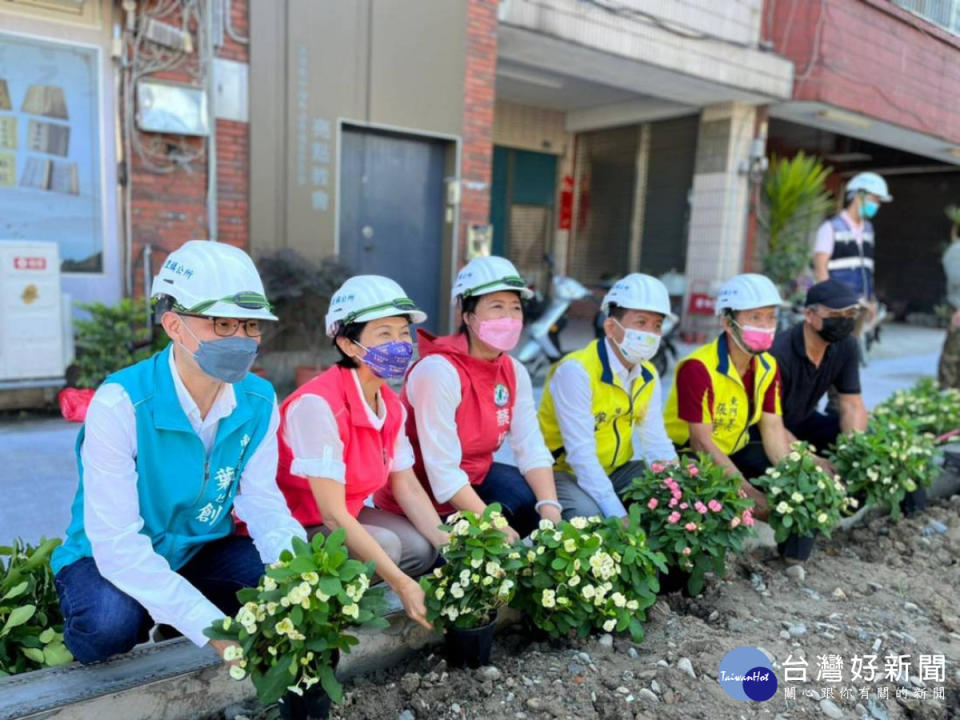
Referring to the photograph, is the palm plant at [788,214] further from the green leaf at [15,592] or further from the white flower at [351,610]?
the green leaf at [15,592]

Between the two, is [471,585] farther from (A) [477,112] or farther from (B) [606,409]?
(A) [477,112]

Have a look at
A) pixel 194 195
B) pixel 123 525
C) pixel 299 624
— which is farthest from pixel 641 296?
pixel 194 195

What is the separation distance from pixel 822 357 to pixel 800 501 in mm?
1257

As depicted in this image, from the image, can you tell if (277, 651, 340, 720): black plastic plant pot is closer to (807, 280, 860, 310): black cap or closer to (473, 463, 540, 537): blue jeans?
(473, 463, 540, 537): blue jeans

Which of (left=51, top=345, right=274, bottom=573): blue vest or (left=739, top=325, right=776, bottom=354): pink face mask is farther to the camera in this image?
(left=739, top=325, right=776, bottom=354): pink face mask

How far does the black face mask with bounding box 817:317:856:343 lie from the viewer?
12.7 ft

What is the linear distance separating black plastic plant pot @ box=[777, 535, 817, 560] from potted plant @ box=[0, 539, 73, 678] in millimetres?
2789

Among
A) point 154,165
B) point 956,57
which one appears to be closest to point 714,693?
point 154,165

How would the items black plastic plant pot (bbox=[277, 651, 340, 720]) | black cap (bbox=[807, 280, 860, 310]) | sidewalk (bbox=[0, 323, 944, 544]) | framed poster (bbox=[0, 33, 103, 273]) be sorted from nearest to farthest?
1. black plastic plant pot (bbox=[277, 651, 340, 720])
2. sidewalk (bbox=[0, 323, 944, 544])
3. black cap (bbox=[807, 280, 860, 310])
4. framed poster (bbox=[0, 33, 103, 273])

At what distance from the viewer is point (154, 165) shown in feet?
19.0

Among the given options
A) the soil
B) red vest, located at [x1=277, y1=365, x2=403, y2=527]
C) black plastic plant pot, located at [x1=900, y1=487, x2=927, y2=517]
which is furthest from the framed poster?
black plastic plant pot, located at [x1=900, y1=487, x2=927, y2=517]

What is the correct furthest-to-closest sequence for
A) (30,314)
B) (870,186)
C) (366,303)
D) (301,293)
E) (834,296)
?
(301,293)
(870,186)
(30,314)
(834,296)
(366,303)

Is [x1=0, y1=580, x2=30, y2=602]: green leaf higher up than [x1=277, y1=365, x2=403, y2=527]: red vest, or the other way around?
[x1=277, y1=365, x2=403, y2=527]: red vest

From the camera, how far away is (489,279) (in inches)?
115
